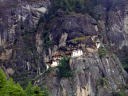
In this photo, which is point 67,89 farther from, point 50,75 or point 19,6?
point 19,6

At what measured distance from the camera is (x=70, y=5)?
278 ft

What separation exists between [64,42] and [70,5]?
9.63 m

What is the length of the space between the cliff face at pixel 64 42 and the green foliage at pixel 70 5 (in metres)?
1.47

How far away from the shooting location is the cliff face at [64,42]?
73062 mm

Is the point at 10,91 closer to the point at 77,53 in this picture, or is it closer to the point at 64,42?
the point at 77,53

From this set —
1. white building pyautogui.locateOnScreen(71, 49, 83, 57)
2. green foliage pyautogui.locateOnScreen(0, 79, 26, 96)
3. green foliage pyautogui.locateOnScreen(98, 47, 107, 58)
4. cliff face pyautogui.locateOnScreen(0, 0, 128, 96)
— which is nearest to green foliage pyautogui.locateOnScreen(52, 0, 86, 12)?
cliff face pyautogui.locateOnScreen(0, 0, 128, 96)

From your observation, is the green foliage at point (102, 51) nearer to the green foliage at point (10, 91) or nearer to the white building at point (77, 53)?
the white building at point (77, 53)

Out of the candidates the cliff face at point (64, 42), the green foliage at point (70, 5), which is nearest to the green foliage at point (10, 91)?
the cliff face at point (64, 42)

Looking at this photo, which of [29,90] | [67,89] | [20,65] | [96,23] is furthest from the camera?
[96,23]

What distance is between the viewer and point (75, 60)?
7506 centimetres

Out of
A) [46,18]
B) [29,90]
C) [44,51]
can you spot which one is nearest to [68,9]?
[46,18]

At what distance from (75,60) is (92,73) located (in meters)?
3.72

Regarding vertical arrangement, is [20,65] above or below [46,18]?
below

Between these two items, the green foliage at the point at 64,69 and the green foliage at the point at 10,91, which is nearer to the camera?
the green foliage at the point at 10,91
